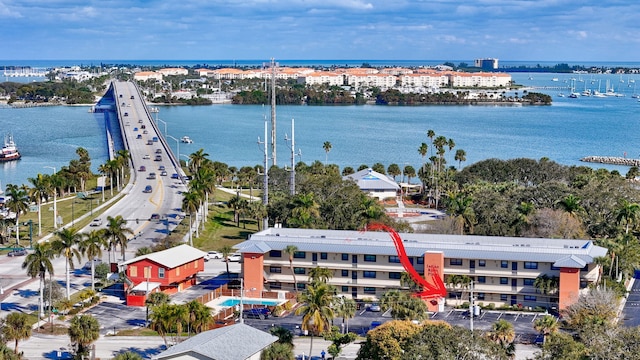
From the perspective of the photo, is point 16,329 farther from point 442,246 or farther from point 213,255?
point 213,255

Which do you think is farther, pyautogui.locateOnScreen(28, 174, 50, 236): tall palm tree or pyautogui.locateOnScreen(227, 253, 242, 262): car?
pyautogui.locateOnScreen(28, 174, 50, 236): tall palm tree

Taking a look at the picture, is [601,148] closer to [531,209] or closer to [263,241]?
[531,209]

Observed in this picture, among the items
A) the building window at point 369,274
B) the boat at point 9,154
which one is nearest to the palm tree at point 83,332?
the building window at point 369,274

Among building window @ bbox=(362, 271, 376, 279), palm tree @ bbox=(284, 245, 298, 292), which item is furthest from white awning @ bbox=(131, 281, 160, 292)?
building window @ bbox=(362, 271, 376, 279)

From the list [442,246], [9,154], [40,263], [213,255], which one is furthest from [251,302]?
[9,154]

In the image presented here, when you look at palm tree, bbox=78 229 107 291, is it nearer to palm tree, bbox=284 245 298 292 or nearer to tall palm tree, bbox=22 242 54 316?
tall palm tree, bbox=22 242 54 316

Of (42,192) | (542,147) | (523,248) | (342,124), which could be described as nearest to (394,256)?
(523,248)

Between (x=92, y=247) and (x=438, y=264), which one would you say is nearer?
(x=438, y=264)
